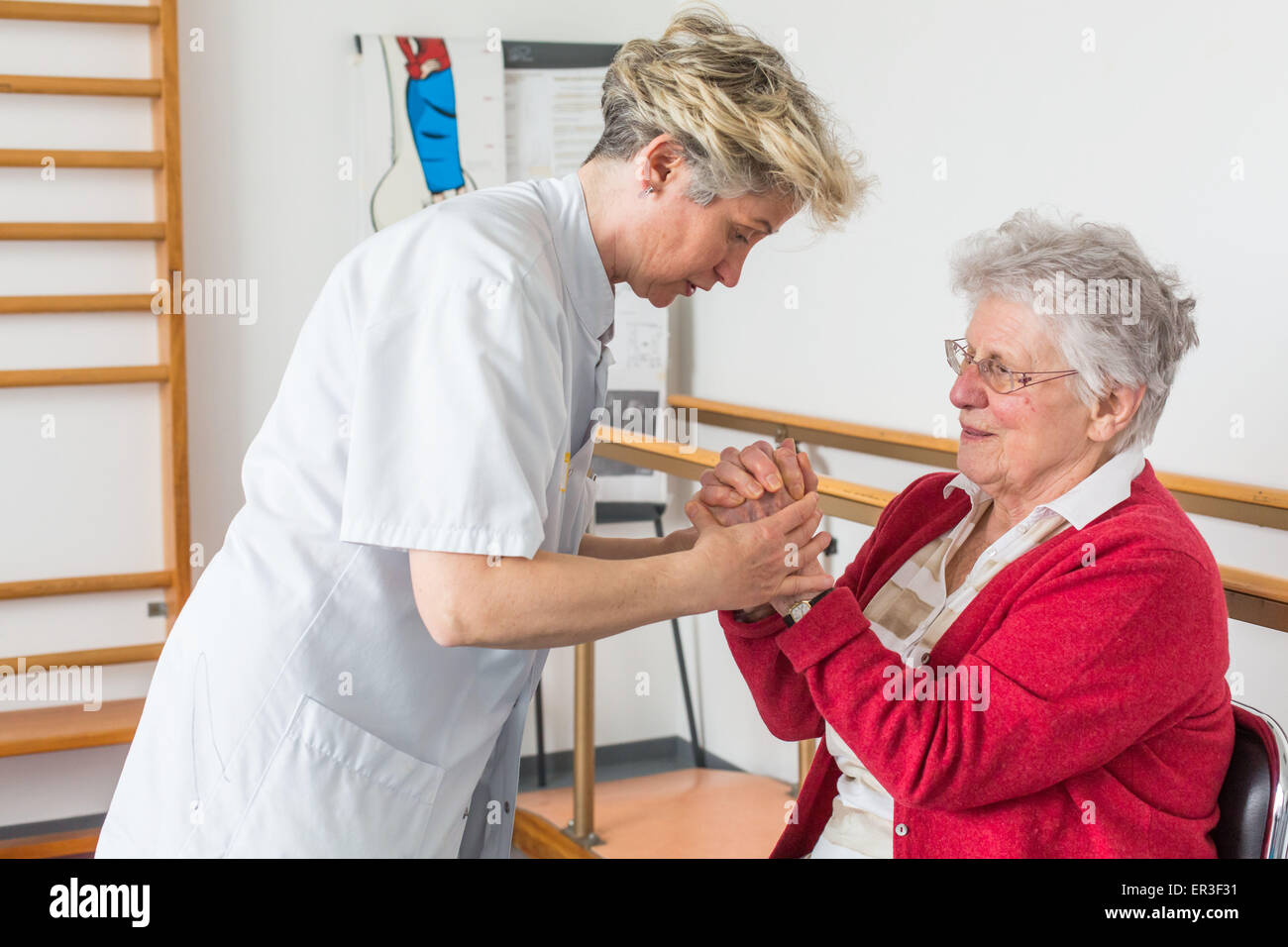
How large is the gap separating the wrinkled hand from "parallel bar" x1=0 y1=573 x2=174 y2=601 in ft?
6.91

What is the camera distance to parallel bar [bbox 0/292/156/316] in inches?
115

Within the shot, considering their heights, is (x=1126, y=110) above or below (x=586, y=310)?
above

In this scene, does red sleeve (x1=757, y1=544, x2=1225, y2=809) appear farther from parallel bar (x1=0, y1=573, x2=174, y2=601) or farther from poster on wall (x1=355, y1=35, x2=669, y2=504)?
parallel bar (x1=0, y1=573, x2=174, y2=601)

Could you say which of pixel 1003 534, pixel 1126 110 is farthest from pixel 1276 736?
pixel 1126 110

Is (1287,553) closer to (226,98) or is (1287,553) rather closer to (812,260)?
(812,260)

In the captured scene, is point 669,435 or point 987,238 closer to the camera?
point 987,238

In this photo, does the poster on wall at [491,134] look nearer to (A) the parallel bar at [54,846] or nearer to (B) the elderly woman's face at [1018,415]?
(A) the parallel bar at [54,846]

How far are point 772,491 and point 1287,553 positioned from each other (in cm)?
103

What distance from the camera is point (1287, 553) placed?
196 cm

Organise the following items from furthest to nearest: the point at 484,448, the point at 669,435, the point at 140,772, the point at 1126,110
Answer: the point at 669,435, the point at 1126,110, the point at 140,772, the point at 484,448

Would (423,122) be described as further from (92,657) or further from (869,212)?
(92,657)

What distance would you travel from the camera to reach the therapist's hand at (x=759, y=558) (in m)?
1.20

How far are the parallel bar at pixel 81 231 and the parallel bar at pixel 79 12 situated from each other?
478 mm
